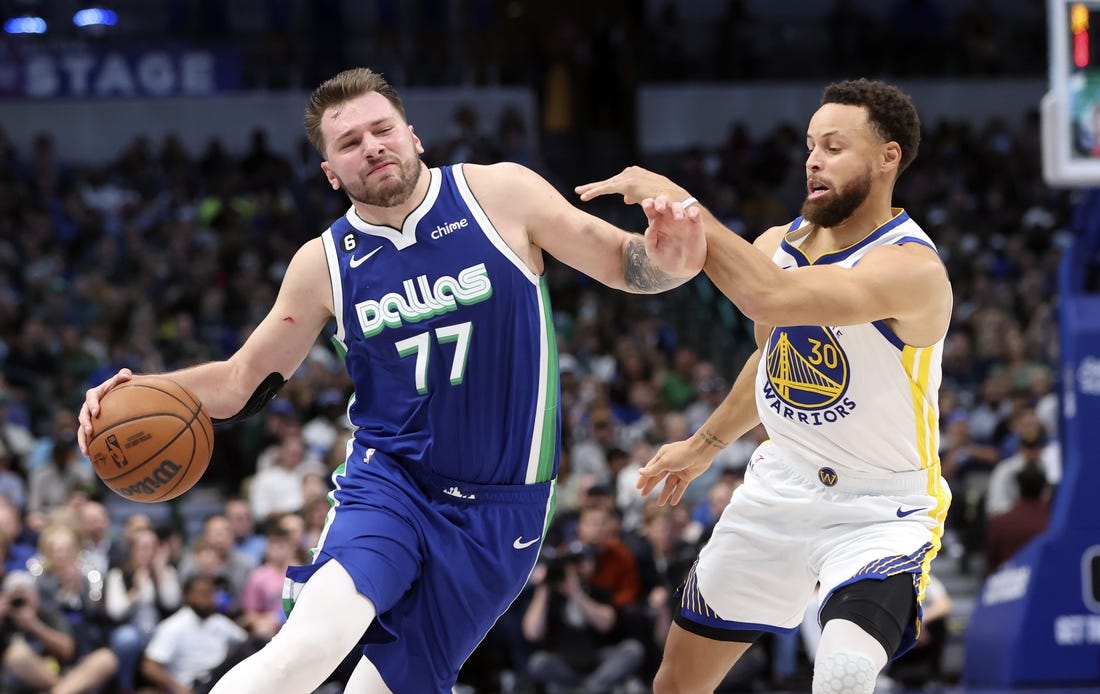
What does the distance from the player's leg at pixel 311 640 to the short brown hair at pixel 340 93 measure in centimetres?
150

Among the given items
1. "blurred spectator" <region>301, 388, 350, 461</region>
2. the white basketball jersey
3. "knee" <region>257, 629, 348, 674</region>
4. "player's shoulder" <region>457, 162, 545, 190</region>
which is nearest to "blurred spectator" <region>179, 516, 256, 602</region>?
"blurred spectator" <region>301, 388, 350, 461</region>

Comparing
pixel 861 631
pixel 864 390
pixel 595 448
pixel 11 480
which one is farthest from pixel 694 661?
pixel 11 480

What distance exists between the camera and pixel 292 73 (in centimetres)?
2111

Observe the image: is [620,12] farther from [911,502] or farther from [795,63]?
[911,502]

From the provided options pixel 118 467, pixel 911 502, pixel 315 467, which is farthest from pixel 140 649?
pixel 911 502

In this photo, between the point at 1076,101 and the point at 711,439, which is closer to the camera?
the point at 711,439

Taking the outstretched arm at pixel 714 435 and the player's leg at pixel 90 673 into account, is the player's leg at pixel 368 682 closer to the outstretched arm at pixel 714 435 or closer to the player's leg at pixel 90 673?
the outstretched arm at pixel 714 435

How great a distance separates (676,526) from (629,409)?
11.1 feet

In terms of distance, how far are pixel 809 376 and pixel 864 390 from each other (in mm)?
194

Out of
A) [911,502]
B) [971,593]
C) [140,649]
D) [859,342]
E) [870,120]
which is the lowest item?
[971,593]

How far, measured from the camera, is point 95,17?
20.3 metres

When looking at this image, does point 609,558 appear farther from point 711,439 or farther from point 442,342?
point 442,342

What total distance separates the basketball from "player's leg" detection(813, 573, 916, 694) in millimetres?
2152

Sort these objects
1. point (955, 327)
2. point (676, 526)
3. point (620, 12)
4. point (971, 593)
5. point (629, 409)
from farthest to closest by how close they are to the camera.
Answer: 1. point (620, 12)
2. point (955, 327)
3. point (629, 409)
4. point (971, 593)
5. point (676, 526)
